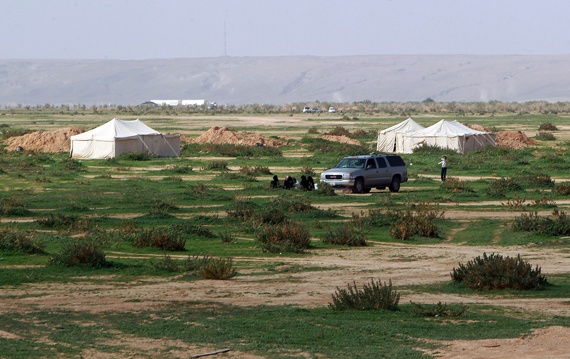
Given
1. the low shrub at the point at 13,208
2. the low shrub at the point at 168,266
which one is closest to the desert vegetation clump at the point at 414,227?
the low shrub at the point at 168,266

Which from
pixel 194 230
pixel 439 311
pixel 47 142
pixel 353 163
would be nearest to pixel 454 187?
pixel 353 163

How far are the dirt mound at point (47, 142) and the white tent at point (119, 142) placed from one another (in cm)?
539

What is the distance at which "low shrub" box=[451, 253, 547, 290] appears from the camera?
55.6ft

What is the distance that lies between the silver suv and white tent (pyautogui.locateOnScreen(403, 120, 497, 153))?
74.9 ft

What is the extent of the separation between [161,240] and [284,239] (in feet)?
8.71

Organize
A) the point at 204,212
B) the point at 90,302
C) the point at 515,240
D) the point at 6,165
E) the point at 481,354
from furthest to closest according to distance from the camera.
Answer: the point at 6,165
the point at 204,212
the point at 515,240
the point at 90,302
the point at 481,354

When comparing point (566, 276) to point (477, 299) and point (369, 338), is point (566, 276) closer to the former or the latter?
point (477, 299)

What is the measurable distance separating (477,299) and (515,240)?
8.47m

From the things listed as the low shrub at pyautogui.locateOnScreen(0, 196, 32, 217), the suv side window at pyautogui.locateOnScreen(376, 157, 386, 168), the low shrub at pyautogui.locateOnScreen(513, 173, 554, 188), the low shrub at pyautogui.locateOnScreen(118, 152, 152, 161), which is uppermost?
the suv side window at pyautogui.locateOnScreen(376, 157, 386, 168)

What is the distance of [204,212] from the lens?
101 feet

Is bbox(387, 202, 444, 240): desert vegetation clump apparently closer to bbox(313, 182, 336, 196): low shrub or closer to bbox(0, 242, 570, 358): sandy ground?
bbox(0, 242, 570, 358): sandy ground

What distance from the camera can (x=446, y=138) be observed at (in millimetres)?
61875

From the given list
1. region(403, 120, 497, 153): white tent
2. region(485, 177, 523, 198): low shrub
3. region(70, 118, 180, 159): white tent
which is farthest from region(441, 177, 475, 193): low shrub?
region(70, 118, 180, 159): white tent

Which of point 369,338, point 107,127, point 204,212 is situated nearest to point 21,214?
point 204,212
